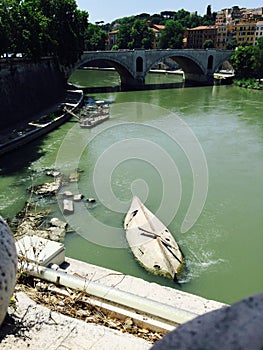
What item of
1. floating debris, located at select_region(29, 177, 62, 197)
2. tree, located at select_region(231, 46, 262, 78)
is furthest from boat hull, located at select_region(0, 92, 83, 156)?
tree, located at select_region(231, 46, 262, 78)

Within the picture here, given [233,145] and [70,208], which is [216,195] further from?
[233,145]

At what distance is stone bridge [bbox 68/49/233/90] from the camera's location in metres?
29.1

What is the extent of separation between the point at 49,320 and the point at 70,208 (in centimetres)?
561

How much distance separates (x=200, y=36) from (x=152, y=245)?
5556 cm

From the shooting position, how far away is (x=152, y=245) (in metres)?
6.32

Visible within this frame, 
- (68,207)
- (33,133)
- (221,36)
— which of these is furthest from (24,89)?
(221,36)

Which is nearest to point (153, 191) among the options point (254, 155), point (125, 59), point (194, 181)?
point (194, 181)

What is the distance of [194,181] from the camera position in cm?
1021

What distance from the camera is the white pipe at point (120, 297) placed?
2.79 meters

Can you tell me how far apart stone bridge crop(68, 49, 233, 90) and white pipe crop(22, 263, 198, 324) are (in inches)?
978

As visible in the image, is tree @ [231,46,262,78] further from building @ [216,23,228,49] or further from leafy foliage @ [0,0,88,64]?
building @ [216,23,228,49]

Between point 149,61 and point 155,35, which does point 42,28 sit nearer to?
point 149,61

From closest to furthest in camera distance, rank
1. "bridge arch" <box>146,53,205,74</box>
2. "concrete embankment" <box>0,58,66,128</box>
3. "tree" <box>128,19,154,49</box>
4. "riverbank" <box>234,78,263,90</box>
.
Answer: "concrete embankment" <box>0,58,66,128</box> < "riverbank" <box>234,78,263,90</box> < "bridge arch" <box>146,53,205,74</box> < "tree" <box>128,19,154,49</box>

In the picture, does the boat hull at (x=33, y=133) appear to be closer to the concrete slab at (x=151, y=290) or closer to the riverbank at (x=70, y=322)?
the concrete slab at (x=151, y=290)
